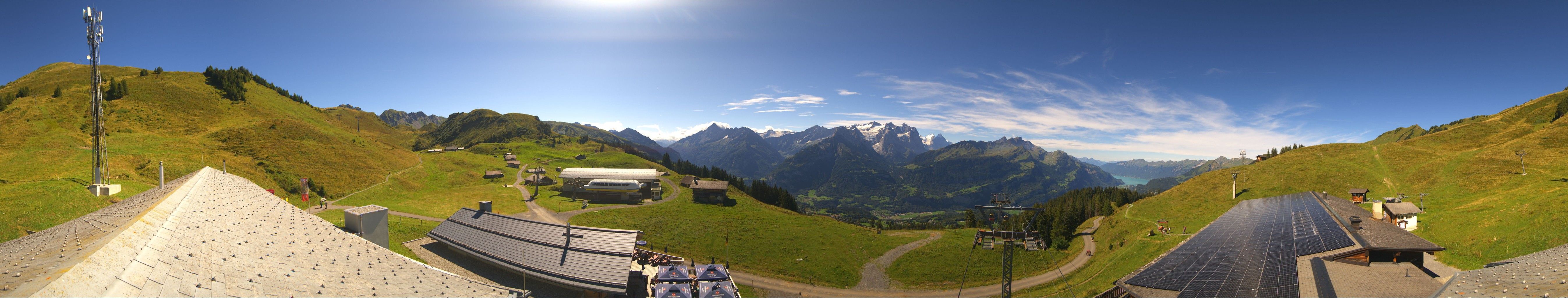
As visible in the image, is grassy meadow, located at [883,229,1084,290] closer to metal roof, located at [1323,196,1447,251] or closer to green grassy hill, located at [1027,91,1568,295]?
green grassy hill, located at [1027,91,1568,295]

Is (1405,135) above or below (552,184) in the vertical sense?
above

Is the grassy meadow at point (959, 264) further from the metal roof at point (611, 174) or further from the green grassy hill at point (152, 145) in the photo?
the green grassy hill at point (152, 145)

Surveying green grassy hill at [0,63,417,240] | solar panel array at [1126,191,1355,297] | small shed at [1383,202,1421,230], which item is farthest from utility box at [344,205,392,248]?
small shed at [1383,202,1421,230]

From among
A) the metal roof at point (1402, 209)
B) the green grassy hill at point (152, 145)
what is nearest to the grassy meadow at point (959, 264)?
the metal roof at point (1402, 209)

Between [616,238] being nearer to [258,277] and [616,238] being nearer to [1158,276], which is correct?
[258,277]

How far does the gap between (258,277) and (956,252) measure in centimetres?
6137

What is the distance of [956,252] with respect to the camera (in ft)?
192

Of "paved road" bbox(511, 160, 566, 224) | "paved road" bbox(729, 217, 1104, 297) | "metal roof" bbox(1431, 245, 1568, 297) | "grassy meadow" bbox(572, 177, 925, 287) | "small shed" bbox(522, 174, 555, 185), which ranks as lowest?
"paved road" bbox(729, 217, 1104, 297)

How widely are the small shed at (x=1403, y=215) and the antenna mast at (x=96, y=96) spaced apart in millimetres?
113856

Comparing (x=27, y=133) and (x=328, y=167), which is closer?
(x=27, y=133)

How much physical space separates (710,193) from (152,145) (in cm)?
8071

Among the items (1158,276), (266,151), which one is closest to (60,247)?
(1158,276)

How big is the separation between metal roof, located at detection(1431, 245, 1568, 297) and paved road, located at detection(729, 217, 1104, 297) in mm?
28147

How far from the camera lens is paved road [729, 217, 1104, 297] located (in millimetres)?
44250
